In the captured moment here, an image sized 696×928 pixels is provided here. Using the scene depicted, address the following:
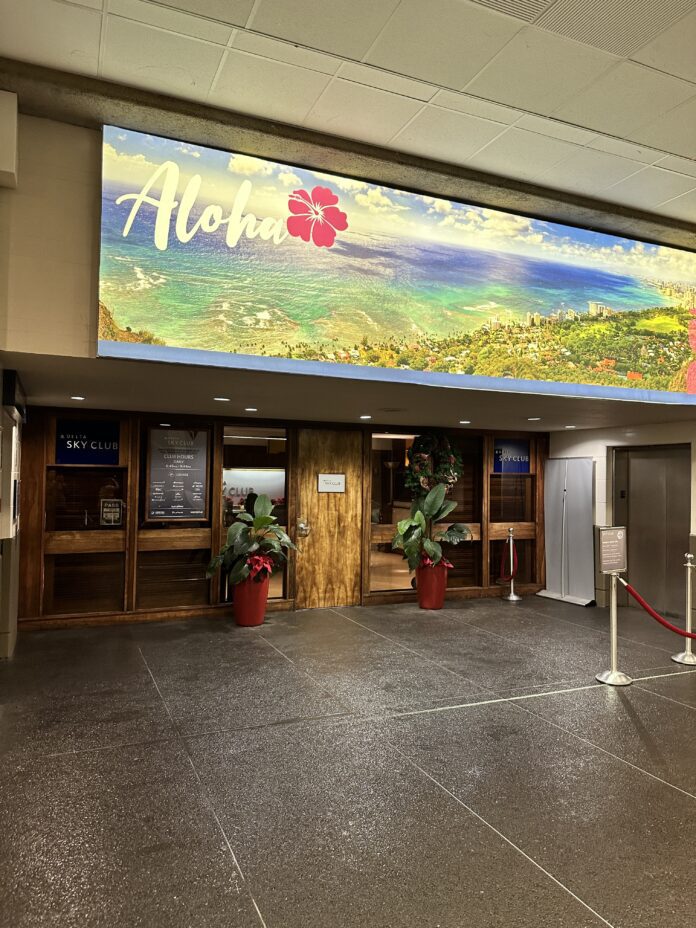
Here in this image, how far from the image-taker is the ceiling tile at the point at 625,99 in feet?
11.3

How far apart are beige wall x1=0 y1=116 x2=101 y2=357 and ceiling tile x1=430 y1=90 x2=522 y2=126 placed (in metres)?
2.02

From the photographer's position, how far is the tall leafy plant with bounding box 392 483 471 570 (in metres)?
7.34

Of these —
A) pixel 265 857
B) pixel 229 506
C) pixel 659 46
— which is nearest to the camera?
pixel 265 857

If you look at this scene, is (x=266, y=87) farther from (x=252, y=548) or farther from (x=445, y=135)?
(x=252, y=548)

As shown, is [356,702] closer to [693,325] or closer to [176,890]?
[176,890]

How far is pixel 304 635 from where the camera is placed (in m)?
6.09

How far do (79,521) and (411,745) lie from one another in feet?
14.3

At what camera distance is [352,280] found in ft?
13.7

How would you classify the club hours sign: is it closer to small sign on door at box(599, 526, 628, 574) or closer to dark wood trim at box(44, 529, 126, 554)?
dark wood trim at box(44, 529, 126, 554)

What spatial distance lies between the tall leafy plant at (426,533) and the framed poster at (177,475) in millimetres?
2316

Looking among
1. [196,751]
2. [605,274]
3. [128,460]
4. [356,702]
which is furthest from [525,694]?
[128,460]

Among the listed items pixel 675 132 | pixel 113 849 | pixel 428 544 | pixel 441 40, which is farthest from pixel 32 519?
pixel 675 132

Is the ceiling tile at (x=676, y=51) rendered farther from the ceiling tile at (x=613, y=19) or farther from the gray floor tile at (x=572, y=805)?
the gray floor tile at (x=572, y=805)

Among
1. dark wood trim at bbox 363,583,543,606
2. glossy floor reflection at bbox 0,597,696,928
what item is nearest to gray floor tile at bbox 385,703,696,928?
glossy floor reflection at bbox 0,597,696,928
